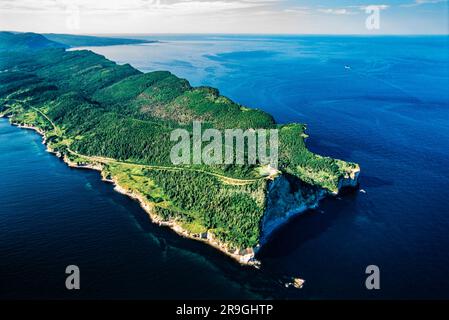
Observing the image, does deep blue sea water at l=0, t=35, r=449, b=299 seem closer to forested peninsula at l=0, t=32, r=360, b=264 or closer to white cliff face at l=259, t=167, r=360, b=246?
white cliff face at l=259, t=167, r=360, b=246

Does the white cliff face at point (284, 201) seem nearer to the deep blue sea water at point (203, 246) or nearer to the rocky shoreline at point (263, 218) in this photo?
the rocky shoreline at point (263, 218)

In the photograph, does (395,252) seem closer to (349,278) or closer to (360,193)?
(349,278)

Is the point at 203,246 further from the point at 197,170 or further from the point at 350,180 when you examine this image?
the point at 350,180

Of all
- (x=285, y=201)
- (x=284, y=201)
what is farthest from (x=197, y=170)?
(x=285, y=201)

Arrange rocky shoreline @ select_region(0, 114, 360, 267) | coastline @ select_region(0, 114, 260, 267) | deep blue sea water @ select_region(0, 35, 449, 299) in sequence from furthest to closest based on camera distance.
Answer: rocky shoreline @ select_region(0, 114, 360, 267)
coastline @ select_region(0, 114, 260, 267)
deep blue sea water @ select_region(0, 35, 449, 299)

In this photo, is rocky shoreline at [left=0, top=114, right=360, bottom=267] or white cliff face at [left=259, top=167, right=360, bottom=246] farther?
white cliff face at [left=259, top=167, right=360, bottom=246]

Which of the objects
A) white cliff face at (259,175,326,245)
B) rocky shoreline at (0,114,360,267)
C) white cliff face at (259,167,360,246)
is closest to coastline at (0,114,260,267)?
rocky shoreline at (0,114,360,267)
